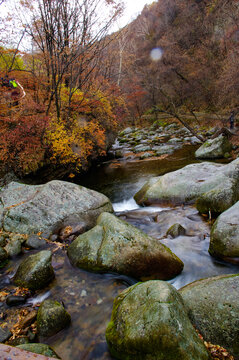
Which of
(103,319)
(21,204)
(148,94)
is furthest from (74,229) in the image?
(148,94)

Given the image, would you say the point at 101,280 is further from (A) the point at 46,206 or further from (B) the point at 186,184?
(B) the point at 186,184

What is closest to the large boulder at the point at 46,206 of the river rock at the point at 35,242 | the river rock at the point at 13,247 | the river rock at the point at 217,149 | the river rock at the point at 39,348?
the river rock at the point at 35,242

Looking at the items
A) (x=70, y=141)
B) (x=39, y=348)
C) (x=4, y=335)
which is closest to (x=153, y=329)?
(x=39, y=348)

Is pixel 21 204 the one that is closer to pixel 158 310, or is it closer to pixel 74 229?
pixel 74 229

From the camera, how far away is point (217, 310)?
2500mm

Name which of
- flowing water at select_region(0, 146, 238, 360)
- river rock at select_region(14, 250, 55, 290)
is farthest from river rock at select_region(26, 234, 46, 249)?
river rock at select_region(14, 250, 55, 290)

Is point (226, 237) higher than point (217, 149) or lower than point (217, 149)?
higher

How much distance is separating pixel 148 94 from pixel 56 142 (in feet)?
104

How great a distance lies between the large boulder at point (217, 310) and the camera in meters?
2.33

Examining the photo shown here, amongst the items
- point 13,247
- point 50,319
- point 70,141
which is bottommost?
point 50,319

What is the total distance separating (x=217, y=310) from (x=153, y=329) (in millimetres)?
973

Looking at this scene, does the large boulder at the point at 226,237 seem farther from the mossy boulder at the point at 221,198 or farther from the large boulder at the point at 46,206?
the large boulder at the point at 46,206

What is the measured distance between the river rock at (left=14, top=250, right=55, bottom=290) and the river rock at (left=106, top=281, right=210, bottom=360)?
171 centimetres

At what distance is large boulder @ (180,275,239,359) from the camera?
2.33 metres
